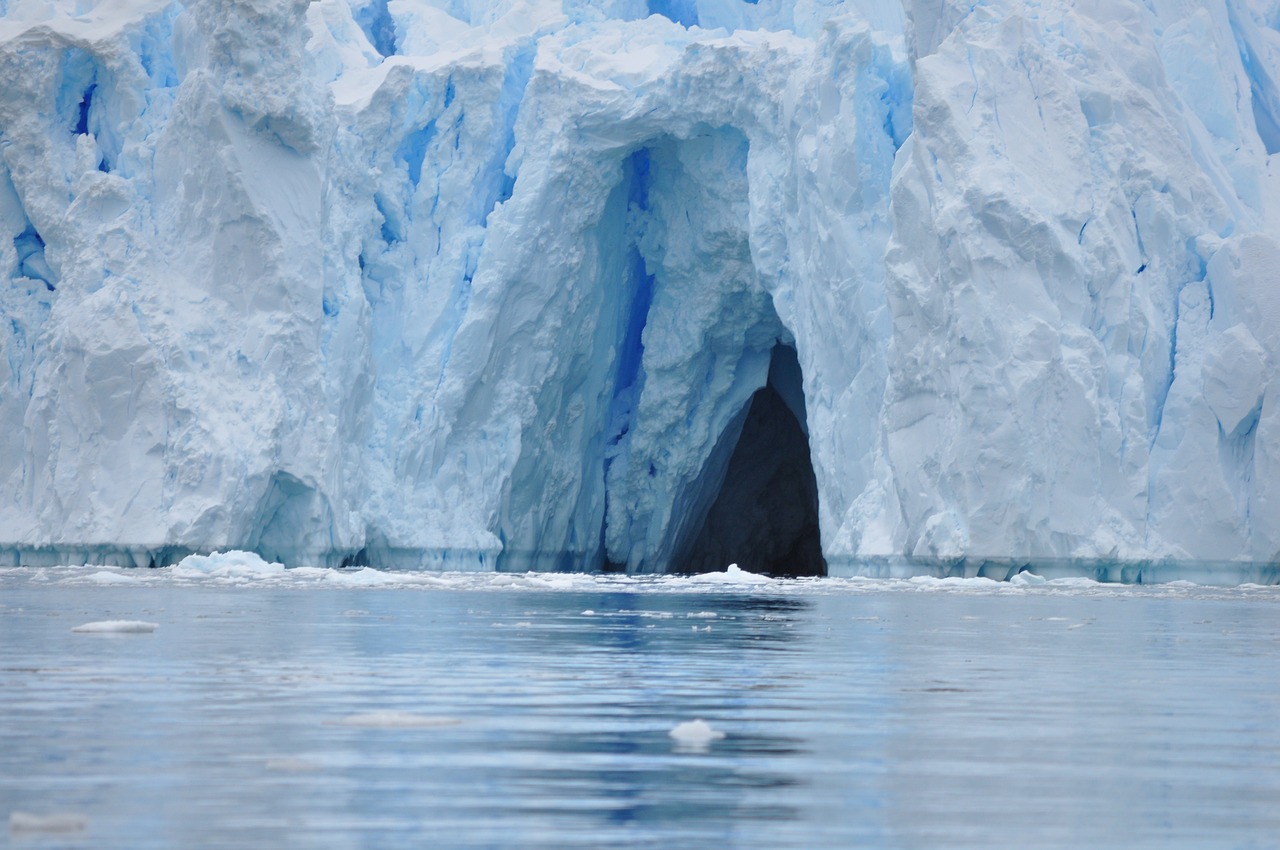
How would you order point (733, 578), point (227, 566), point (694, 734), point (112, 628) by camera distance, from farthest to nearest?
point (733, 578), point (227, 566), point (112, 628), point (694, 734)

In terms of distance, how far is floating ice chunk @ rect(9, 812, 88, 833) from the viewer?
120 inches

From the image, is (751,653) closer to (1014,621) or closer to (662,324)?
(1014,621)

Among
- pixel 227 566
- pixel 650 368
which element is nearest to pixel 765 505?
pixel 650 368

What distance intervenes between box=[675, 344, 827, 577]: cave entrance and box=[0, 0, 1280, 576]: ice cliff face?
21.2 feet

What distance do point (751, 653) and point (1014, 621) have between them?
438 cm

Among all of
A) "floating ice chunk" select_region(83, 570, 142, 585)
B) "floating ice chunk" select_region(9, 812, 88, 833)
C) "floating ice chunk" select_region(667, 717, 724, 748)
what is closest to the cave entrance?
"floating ice chunk" select_region(83, 570, 142, 585)

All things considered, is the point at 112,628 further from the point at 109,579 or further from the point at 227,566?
the point at 227,566

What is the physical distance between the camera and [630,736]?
4805 millimetres

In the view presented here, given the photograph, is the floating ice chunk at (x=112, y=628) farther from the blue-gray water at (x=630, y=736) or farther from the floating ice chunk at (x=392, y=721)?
the floating ice chunk at (x=392, y=721)

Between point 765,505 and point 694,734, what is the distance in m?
33.9

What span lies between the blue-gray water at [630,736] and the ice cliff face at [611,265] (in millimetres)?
10741

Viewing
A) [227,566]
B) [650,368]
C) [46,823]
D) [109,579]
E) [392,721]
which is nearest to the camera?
[46,823]

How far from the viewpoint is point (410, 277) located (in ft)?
87.4

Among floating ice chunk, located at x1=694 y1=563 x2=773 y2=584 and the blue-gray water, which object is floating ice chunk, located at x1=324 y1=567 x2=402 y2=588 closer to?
floating ice chunk, located at x1=694 y1=563 x2=773 y2=584
